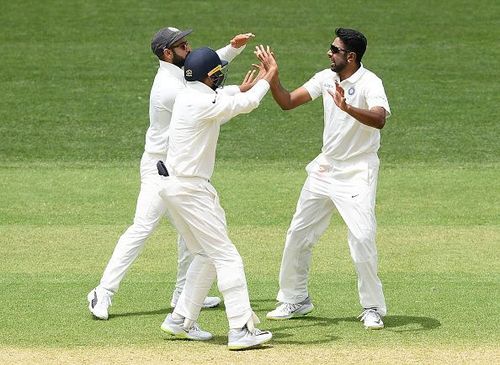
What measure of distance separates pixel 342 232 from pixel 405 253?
4.35ft

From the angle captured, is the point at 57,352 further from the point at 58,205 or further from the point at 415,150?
the point at 415,150

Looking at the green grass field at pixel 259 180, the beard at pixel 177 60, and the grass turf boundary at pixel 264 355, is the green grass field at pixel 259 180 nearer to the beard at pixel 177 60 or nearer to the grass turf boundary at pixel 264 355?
the grass turf boundary at pixel 264 355

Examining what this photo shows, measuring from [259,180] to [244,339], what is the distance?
760 cm

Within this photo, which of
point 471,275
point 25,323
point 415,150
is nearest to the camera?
point 25,323

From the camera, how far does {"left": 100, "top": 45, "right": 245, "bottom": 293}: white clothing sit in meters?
11.2

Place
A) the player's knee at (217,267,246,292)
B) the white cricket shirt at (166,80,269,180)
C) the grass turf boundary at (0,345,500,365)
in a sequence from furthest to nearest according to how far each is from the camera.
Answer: the player's knee at (217,267,246,292) → the white cricket shirt at (166,80,269,180) → the grass turf boundary at (0,345,500,365)

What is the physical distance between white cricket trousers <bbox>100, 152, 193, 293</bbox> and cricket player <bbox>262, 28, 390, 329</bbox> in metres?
1.15

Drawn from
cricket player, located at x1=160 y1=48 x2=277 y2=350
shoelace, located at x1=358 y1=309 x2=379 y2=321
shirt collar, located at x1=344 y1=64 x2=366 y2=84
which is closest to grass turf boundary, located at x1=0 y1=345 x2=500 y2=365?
cricket player, located at x1=160 y1=48 x2=277 y2=350

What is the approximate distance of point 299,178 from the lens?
17375 millimetres

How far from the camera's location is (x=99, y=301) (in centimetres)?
1093

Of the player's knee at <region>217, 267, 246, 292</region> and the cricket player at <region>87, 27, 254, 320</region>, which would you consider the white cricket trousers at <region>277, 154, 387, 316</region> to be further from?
the player's knee at <region>217, 267, 246, 292</region>

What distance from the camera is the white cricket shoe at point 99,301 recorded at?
10.9 metres

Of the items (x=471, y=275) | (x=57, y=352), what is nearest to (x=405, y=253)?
(x=471, y=275)

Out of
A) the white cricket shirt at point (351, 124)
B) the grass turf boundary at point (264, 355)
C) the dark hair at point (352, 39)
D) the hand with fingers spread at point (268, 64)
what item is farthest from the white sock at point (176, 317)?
the dark hair at point (352, 39)
